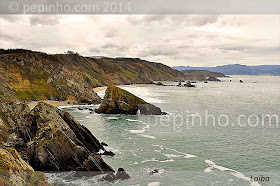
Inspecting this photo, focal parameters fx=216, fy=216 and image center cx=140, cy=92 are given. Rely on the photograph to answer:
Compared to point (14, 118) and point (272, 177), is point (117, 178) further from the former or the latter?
point (14, 118)

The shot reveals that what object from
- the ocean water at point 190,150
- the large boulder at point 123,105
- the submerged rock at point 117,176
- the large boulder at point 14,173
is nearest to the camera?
the large boulder at point 14,173

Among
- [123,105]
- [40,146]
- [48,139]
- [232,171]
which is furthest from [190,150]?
[123,105]

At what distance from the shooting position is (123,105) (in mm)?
70250

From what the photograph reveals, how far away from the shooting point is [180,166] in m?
30.6

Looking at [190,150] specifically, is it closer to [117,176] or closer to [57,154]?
[117,176]

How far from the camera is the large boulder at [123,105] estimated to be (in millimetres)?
69750

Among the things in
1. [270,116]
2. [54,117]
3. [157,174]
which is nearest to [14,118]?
[54,117]

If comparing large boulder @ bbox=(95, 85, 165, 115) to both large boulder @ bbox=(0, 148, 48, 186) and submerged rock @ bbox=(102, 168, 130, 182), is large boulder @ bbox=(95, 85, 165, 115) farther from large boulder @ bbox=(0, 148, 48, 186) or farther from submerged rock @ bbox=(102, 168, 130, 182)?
large boulder @ bbox=(0, 148, 48, 186)

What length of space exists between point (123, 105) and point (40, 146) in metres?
43.6

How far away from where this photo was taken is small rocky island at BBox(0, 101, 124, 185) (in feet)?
64.3

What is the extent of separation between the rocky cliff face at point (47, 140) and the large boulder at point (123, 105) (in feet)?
106

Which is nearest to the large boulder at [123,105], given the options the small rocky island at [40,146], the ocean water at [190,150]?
the ocean water at [190,150]

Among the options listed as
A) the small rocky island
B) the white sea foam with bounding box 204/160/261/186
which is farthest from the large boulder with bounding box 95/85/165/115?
the white sea foam with bounding box 204/160/261/186

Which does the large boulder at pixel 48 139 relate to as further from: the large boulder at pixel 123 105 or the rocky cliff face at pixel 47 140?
the large boulder at pixel 123 105
